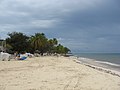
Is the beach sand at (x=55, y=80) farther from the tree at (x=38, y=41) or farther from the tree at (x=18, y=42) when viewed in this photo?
the tree at (x=38, y=41)

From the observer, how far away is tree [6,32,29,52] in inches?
2783

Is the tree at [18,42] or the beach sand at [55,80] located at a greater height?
the tree at [18,42]

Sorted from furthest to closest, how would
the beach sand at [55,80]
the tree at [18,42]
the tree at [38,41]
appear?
the tree at [38,41] < the tree at [18,42] < the beach sand at [55,80]

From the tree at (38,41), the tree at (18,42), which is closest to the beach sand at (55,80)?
the tree at (18,42)

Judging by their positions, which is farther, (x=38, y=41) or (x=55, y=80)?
(x=38, y=41)

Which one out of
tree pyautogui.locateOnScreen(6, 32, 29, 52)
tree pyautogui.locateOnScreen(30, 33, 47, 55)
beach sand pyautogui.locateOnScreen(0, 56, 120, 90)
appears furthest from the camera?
tree pyautogui.locateOnScreen(30, 33, 47, 55)

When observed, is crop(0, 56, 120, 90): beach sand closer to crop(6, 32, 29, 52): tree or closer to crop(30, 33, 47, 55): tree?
crop(6, 32, 29, 52): tree

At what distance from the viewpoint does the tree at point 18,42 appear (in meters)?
70.7

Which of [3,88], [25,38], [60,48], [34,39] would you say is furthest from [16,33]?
[3,88]

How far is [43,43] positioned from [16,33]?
1609 cm

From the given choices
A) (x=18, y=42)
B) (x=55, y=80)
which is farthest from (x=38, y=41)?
(x=55, y=80)

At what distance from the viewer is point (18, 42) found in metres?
70.6

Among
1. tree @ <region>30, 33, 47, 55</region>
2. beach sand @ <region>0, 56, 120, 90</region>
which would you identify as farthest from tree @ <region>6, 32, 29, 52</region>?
beach sand @ <region>0, 56, 120, 90</region>

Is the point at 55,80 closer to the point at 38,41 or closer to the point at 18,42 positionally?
the point at 18,42
